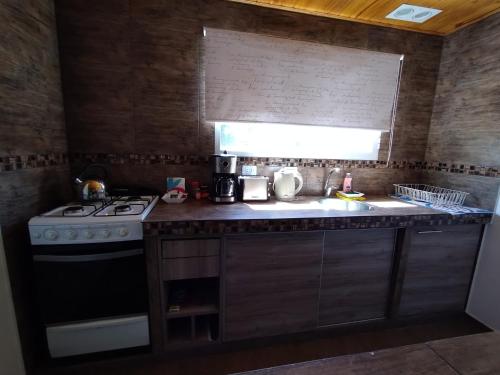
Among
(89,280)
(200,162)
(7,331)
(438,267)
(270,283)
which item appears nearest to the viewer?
(7,331)

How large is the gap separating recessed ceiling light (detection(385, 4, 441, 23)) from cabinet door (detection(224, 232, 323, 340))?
173cm

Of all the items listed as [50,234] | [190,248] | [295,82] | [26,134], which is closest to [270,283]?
[190,248]

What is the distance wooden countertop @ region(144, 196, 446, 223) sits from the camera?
1294 mm

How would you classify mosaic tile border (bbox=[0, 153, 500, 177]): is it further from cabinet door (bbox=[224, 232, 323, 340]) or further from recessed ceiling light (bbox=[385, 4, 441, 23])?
recessed ceiling light (bbox=[385, 4, 441, 23])

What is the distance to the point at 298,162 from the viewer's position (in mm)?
1951

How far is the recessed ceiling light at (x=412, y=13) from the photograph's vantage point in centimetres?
163

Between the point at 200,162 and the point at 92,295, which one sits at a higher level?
the point at 200,162

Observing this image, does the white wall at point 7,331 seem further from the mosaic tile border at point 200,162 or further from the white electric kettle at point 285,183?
the white electric kettle at point 285,183

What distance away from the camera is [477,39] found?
175cm

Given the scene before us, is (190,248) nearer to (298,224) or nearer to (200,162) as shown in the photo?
(298,224)

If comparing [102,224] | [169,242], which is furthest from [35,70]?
[169,242]

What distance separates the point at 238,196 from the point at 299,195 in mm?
582

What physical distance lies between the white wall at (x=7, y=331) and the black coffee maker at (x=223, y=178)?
109 cm

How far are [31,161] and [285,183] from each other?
1.58 meters
